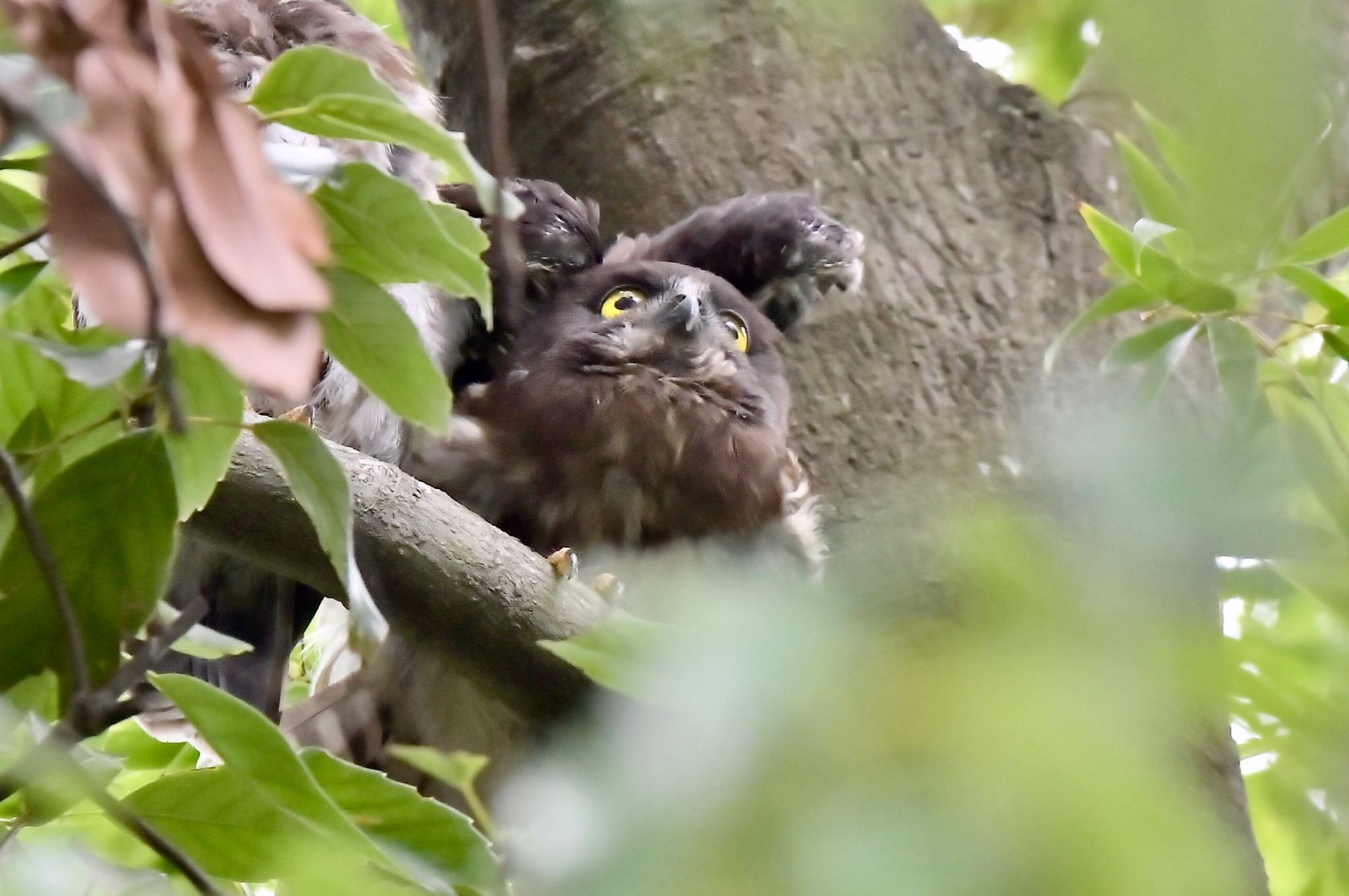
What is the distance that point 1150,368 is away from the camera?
1.49 metres

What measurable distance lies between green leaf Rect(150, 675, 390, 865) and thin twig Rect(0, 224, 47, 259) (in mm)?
261

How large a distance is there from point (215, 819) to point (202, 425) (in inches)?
9.9

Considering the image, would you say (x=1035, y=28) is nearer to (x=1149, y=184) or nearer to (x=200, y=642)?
(x=1149, y=184)

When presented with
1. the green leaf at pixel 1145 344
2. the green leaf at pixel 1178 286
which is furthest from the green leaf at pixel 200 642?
the green leaf at pixel 1145 344

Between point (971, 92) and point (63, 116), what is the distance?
6.11ft

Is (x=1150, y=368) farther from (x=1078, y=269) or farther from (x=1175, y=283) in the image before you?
(x=1078, y=269)

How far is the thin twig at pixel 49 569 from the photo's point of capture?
75 centimetres

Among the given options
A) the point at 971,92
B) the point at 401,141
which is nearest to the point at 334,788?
the point at 401,141

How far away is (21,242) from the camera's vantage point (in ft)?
2.63

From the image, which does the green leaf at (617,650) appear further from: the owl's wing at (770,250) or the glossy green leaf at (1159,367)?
the owl's wing at (770,250)

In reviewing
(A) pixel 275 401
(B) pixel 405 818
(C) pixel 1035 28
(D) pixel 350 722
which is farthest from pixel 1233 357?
(D) pixel 350 722

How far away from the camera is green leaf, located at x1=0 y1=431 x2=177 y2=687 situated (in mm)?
892

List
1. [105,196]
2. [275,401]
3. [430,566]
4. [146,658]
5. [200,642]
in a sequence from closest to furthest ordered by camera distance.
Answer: [105,196], [146,658], [200,642], [430,566], [275,401]

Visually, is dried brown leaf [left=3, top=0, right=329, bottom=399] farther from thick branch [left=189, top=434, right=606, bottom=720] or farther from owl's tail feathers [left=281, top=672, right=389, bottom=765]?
owl's tail feathers [left=281, top=672, right=389, bottom=765]
